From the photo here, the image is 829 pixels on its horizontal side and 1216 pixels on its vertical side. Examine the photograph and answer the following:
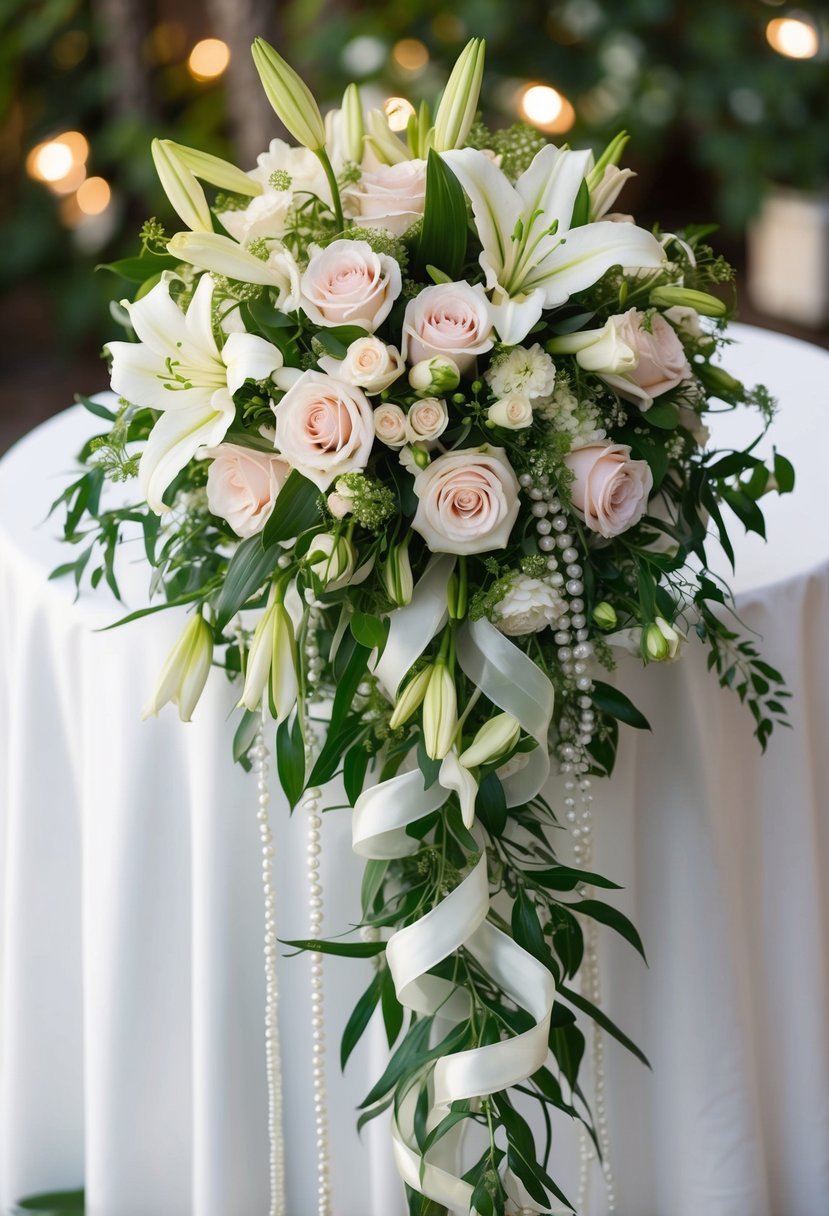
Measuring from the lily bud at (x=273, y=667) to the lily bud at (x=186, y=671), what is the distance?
7 centimetres

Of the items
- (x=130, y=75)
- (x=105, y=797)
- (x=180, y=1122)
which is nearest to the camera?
(x=105, y=797)

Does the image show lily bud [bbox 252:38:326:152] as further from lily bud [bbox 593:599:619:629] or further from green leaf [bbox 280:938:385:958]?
green leaf [bbox 280:938:385:958]

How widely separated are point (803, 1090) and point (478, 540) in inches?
34.9

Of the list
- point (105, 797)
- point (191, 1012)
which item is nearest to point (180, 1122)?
point (191, 1012)

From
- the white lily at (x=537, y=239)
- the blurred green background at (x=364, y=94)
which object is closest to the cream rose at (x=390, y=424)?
the white lily at (x=537, y=239)

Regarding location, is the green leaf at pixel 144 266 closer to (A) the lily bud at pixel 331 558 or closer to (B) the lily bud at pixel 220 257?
(B) the lily bud at pixel 220 257

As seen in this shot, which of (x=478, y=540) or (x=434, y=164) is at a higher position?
(x=434, y=164)

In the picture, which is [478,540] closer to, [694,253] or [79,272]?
[694,253]

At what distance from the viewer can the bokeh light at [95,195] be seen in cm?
406

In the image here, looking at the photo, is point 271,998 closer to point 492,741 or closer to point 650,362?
point 492,741

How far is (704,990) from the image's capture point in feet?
4.70

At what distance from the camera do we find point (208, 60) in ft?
13.9

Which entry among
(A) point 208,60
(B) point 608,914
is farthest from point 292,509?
(A) point 208,60

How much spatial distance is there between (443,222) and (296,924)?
2.44 ft
